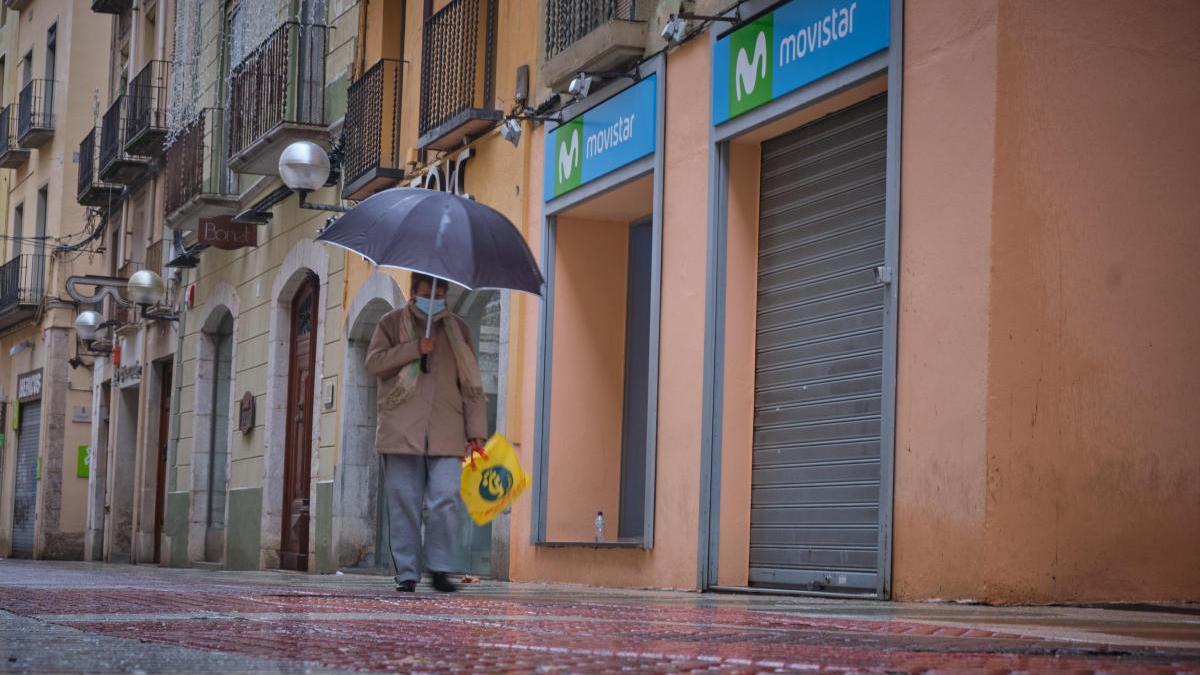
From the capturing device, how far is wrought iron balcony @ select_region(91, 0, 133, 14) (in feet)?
100

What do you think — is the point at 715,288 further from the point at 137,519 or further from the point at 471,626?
the point at 137,519

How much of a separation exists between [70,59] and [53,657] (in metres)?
32.3

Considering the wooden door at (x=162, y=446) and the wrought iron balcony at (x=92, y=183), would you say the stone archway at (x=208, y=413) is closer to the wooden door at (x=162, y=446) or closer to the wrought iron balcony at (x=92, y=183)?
the wooden door at (x=162, y=446)

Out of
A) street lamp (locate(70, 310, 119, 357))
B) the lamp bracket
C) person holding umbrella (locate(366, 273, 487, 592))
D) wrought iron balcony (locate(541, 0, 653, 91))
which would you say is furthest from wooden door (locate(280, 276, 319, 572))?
person holding umbrella (locate(366, 273, 487, 592))

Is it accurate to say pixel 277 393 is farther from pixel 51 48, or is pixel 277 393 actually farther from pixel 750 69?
pixel 51 48

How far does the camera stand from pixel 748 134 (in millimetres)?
11266

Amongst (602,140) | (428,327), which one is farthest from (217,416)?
(428,327)

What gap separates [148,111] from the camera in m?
26.7

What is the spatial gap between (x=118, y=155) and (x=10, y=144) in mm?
10505

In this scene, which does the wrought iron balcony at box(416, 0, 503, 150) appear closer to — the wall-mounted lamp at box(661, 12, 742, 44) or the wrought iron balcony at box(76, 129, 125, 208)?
the wall-mounted lamp at box(661, 12, 742, 44)

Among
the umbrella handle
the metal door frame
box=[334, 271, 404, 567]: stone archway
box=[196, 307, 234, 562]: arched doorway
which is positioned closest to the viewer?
the metal door frame

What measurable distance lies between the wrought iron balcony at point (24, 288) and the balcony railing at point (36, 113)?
2.22 m

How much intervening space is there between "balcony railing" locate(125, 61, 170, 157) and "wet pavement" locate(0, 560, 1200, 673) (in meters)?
19.5

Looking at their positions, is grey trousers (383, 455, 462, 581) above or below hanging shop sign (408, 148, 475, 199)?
below
